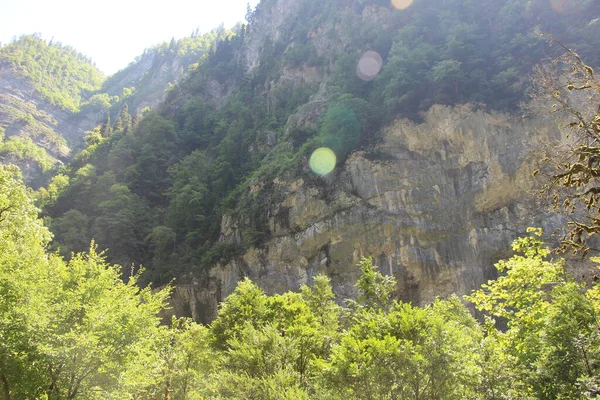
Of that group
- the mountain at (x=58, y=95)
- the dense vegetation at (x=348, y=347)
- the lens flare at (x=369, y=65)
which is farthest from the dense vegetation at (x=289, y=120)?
the mountain at (x=58, y=95)

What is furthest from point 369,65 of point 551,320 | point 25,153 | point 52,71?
point 52,71

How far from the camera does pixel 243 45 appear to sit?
65125mm

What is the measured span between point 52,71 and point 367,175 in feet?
372

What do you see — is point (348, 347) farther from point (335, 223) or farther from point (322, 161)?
point (322, 161)

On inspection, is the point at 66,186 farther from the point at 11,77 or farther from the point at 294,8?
the point at 11,77

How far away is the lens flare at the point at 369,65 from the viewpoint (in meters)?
38.5

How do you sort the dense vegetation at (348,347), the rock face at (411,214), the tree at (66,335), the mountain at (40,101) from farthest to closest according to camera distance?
1. the mountain at (40,101)
2. the rock face at (411,214)
3. the tree at (66,335)
4. the dense vegetation at (348,347)

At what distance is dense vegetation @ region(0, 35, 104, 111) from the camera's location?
320 ft

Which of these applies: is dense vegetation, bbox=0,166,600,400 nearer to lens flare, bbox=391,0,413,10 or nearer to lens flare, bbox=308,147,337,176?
lens flare, bbox=308,147,337,176

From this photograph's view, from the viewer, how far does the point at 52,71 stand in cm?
11056

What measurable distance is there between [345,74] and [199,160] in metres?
18.6

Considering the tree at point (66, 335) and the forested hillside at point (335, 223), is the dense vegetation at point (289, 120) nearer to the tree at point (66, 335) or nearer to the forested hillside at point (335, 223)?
the forested hillside at point (335, 223)

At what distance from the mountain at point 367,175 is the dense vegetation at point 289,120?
0.16 meters

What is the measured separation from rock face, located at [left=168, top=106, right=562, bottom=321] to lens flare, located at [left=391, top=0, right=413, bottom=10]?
15.8 meters
